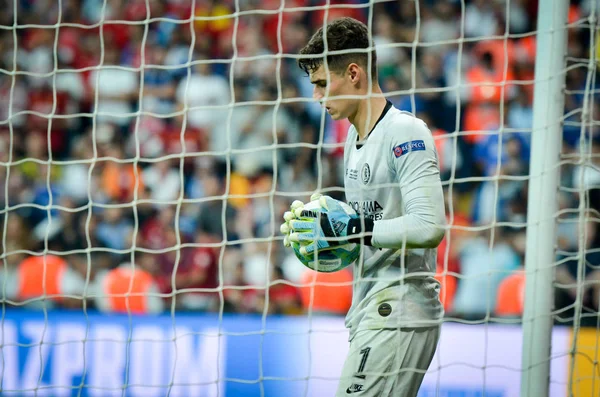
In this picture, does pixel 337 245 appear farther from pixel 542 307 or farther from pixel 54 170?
pixel 54 170

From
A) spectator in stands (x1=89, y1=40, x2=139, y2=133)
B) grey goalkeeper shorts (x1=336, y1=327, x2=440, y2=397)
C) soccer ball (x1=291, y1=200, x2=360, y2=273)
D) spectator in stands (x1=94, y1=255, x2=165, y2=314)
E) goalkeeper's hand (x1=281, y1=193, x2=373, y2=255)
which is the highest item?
spectator in stands (x1=89, y1=40, x2=139, y2=133)

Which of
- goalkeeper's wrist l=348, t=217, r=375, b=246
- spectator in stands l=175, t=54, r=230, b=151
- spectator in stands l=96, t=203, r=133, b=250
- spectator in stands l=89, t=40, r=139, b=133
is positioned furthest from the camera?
spectator in stands l=89, t=40, r=139, b=133

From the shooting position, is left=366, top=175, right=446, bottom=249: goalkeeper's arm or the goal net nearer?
left=366, top=175, right=446, bottom=249: goalkeeper's arm

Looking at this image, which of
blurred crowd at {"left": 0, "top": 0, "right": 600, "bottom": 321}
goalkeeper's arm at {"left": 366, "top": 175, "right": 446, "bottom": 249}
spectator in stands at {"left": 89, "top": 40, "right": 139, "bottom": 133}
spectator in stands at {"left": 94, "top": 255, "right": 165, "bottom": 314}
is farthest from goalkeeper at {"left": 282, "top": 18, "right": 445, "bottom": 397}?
spectator in stands at {"left": 89, "top": 40, "right": 139, "bottom": 133}

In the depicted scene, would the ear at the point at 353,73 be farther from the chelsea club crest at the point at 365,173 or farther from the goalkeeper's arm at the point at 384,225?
the goalkeeper's arm at the point at 384,225

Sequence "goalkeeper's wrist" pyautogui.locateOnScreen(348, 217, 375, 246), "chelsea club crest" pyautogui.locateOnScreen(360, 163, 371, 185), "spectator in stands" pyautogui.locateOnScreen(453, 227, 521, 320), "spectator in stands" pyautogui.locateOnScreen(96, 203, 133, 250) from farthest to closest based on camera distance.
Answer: "spectator in stands" pyautogui.locateOnScreen(96, 203, 133, 250)
"spectator in stands" pyautogui.locateOnScreen(453, 227, 521, 320)
"chelsea club crest" pyautogui.locateOnScreen(360, 163, 371, 185)
"goalkeeper's wrist" pyautogui.locateOnScreen(348, 217, 375, 246)

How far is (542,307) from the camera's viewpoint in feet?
8.89

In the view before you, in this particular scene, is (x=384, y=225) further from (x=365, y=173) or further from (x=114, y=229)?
→ (x=114, y=229)

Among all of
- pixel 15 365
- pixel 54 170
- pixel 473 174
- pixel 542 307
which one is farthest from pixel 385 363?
pixel 54 170

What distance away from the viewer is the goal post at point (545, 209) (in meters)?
2.70

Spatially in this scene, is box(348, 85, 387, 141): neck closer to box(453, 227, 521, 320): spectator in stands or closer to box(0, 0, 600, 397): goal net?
box(0, 0, 600, 397): goal net

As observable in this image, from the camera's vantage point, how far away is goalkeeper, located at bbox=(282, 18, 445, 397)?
99.0 inches

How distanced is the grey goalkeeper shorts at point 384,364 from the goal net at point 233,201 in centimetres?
155

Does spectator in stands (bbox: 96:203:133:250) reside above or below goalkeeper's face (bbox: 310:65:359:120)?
below
